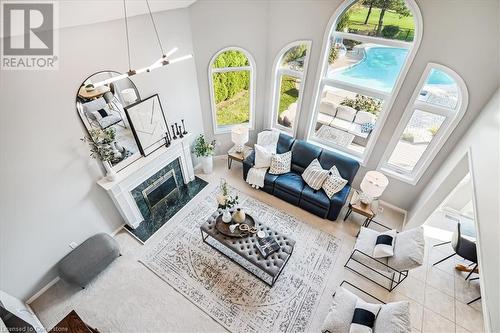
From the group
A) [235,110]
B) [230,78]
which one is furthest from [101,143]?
[235,110]

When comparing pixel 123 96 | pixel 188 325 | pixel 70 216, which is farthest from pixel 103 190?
pixel 188 325

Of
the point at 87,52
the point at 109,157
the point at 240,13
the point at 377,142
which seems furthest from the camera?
the point at 377,142

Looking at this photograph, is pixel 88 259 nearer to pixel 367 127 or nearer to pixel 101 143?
pixel 101 143

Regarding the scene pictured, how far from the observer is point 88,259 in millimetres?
3791

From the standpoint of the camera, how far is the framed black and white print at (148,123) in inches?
159

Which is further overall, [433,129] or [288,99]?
[288,99]

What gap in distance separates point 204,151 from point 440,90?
4.58 m

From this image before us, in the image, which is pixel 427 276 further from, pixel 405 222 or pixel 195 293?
pixel 195 293

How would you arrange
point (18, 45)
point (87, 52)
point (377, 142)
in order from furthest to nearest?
1. point (377, 142)
2. point (87, 52)
3. point (18, 45)

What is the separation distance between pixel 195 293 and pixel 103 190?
2.31m

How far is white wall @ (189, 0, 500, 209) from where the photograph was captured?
10.9 ft

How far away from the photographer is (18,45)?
104 inches

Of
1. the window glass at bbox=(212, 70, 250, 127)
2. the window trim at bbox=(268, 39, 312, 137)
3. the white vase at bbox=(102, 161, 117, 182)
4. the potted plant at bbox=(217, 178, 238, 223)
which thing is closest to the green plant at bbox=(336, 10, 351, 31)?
the window trim at bbox=(268, 39, 312, 137)

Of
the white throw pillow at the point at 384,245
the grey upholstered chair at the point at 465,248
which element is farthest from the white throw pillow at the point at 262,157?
the grey upholstered chair at the point at 465,248
